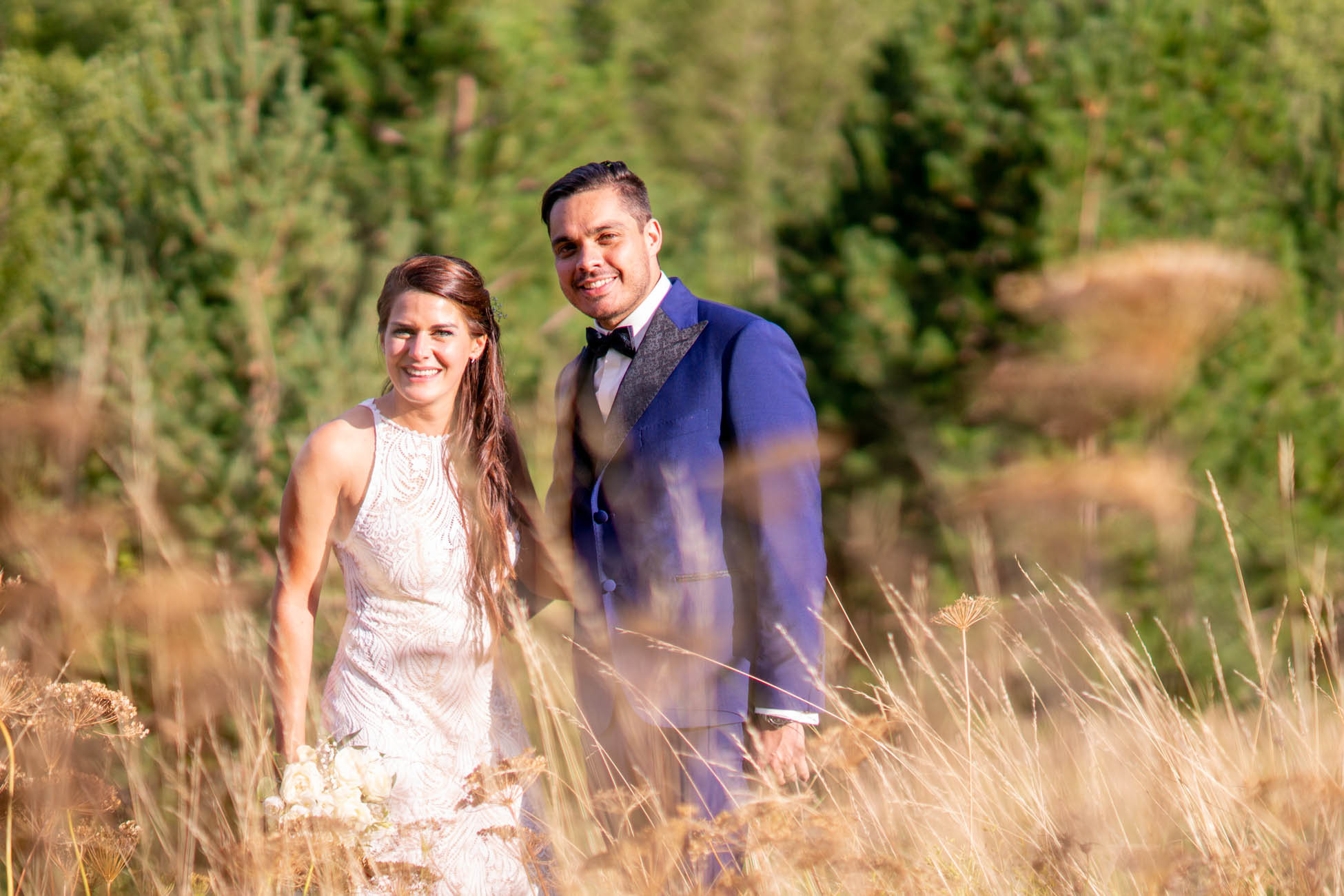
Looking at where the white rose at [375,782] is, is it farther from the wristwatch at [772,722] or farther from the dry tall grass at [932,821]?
the wristwatch at [772,722]

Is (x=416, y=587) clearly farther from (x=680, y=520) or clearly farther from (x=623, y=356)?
(x=623, y=356)

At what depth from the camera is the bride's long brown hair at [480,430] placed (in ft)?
Answer: 7.80

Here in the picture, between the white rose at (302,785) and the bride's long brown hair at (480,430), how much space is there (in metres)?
0.73

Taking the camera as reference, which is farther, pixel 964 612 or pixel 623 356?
pixel 623 356

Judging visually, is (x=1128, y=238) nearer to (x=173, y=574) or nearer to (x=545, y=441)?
(x=545, y=441)

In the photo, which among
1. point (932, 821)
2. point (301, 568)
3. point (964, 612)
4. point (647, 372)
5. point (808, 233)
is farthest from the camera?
point (808, 233)

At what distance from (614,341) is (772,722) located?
0.91m

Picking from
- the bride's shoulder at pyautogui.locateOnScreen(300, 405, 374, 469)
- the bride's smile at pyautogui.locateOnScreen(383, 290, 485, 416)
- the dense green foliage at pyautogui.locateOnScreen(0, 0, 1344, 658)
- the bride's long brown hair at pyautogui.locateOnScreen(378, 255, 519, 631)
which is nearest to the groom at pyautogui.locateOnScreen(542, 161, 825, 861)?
the bride's long brown hair at pyautogui.locateOnScreen(378, 255, 519, 631)

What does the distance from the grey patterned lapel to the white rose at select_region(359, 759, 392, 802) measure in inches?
35.1

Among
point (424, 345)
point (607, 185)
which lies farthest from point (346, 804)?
point (607, 185)

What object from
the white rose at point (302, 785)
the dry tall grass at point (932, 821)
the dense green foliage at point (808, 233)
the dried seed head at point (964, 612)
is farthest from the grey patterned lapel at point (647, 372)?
the dense green foliage at point (808, 233)

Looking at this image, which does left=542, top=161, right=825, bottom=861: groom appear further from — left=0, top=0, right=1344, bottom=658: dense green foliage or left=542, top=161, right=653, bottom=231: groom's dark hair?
left=0, top=0, right=1344, bottom=658: dense green foliage

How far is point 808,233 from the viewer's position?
250 inches

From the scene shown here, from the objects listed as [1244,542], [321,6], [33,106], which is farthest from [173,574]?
Answer: [33,106]
